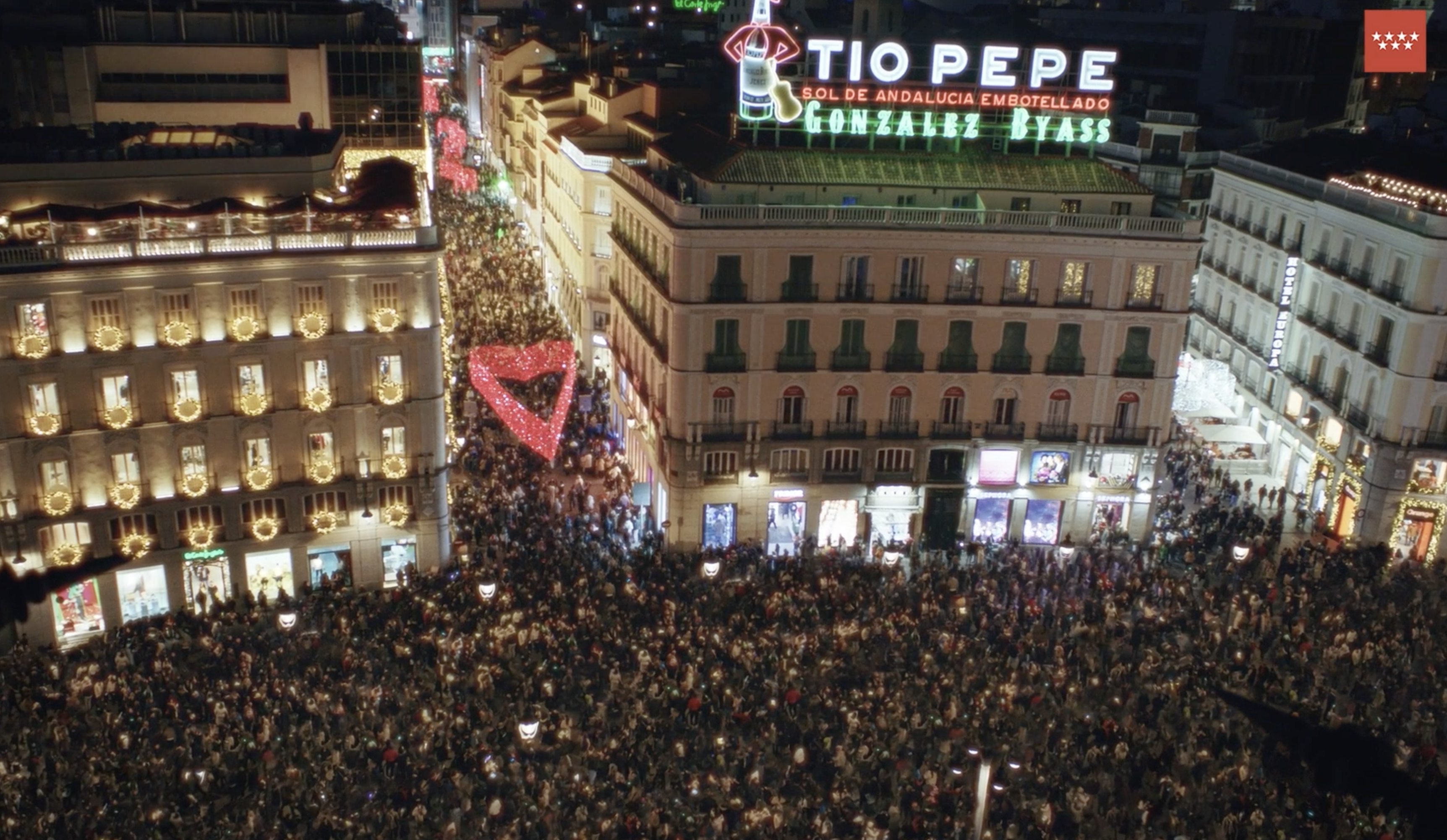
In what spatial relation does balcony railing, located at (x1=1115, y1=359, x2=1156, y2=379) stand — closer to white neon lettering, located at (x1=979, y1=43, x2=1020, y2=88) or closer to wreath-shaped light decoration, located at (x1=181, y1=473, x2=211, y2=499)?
white neon lettering, located at (x1=979, y1=43, x2=1020, y2=88)

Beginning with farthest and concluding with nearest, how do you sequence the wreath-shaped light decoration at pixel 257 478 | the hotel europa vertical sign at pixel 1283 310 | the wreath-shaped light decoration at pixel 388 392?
the hotel europa vertical sign at pixel 1283 310 < the wreath-shaped light decoration at pixel 388 392 < the wreath-shaped light decoration at pixel 257 478

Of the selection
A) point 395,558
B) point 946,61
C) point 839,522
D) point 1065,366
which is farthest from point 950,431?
point 395,558

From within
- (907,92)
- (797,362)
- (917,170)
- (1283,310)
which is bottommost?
(797,362)

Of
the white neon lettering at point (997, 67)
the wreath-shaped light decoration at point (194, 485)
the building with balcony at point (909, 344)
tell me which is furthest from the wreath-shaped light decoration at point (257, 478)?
the white neon lettering at point (997, 67)

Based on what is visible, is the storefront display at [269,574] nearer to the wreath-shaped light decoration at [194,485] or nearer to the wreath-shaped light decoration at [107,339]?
the wreath-shaped light decoration at [194,485]

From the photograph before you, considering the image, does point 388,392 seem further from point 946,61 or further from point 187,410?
point 946,61

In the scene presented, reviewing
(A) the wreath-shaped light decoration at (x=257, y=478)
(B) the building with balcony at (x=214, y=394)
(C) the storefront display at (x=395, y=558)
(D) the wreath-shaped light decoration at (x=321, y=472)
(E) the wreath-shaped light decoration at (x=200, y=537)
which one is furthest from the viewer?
(C) the storefront display at (x=395, y=558)
